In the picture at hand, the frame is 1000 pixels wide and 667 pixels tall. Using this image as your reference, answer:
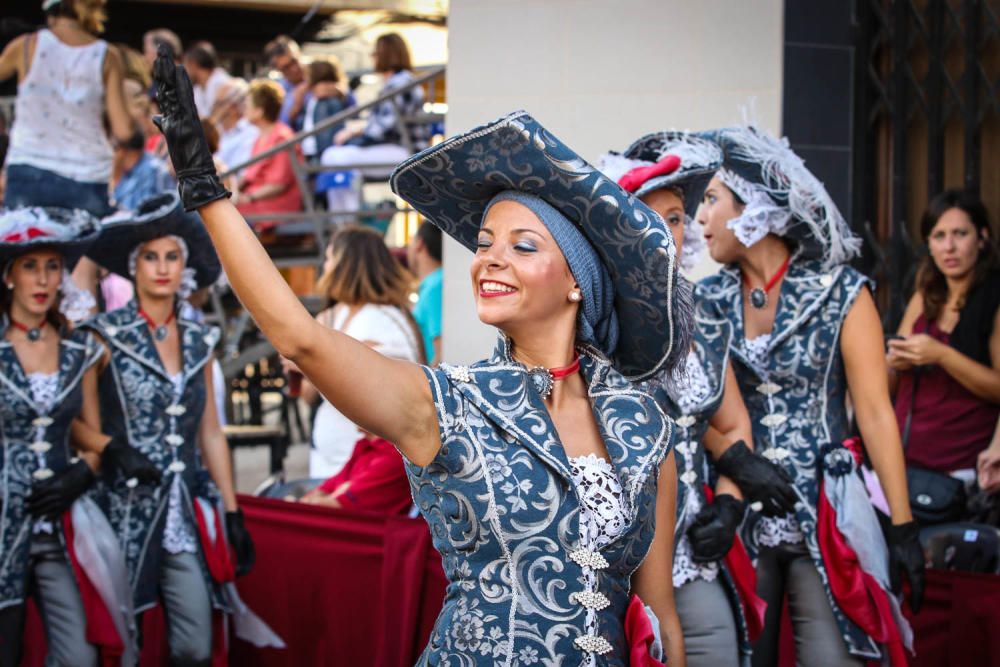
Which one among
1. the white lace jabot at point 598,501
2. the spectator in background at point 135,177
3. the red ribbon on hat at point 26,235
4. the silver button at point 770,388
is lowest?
the white lace jabot at point 598,501

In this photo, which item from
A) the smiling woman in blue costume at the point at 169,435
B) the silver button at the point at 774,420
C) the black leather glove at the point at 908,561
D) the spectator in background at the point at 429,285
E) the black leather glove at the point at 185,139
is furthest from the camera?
the spectator in background at the point at 429,285

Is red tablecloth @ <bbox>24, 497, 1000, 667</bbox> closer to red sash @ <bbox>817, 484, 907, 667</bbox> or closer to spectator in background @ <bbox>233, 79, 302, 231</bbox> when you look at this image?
red sash @ <bbox>817, 484, 907, 667</bbox>

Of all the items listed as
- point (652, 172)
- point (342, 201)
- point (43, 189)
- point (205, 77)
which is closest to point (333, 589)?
point (652, 172)

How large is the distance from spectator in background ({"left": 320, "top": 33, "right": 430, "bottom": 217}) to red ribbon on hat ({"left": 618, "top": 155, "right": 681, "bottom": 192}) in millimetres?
5564

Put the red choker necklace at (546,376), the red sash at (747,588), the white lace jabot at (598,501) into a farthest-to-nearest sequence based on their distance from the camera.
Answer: the red sash at (747,588) → the red choker necklace at (546,376) → the white lace jabot at (598,501)

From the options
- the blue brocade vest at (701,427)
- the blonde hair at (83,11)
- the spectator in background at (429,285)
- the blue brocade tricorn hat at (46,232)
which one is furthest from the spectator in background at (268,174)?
the blue brocade vest at (701,427)

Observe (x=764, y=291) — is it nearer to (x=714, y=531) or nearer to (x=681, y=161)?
(x=681, y=161)

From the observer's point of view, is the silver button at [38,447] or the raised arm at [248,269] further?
the silver button at [38,447]

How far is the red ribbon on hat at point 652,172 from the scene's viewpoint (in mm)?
3740

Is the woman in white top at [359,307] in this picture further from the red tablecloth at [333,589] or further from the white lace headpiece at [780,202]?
the white lace headpiece at [780,202]

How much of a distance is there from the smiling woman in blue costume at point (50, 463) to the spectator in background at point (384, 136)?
427 centimetres

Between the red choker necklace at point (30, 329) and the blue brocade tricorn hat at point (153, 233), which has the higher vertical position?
the blue brocade tricorn hat at point (153, 233)

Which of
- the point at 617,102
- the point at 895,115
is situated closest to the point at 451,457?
the point at 617,102

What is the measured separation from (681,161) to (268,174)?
634cm
